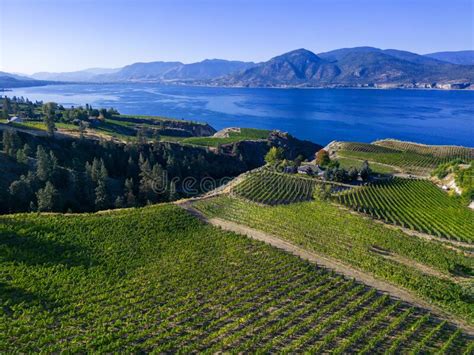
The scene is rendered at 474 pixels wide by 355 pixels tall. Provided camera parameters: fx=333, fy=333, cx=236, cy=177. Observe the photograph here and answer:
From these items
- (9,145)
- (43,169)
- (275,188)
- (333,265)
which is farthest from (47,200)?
(333,265)

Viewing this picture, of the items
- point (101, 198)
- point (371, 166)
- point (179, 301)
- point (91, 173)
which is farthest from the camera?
point (371, 166)

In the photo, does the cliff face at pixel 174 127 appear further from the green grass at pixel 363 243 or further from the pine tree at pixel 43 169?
the green grass at pixel 363 243

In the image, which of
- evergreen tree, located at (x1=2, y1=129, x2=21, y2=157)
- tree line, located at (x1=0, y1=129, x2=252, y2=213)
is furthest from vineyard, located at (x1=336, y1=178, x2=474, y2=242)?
evergreen tree, located at (x1=2, y1=129, x2=21, y2=157)

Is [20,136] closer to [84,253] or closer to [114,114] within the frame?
[84,253]

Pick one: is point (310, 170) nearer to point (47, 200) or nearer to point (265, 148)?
point (265, 148)

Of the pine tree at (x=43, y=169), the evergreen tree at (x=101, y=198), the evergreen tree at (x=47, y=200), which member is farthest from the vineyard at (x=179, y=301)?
the pine tree at (x=43, y=169)
